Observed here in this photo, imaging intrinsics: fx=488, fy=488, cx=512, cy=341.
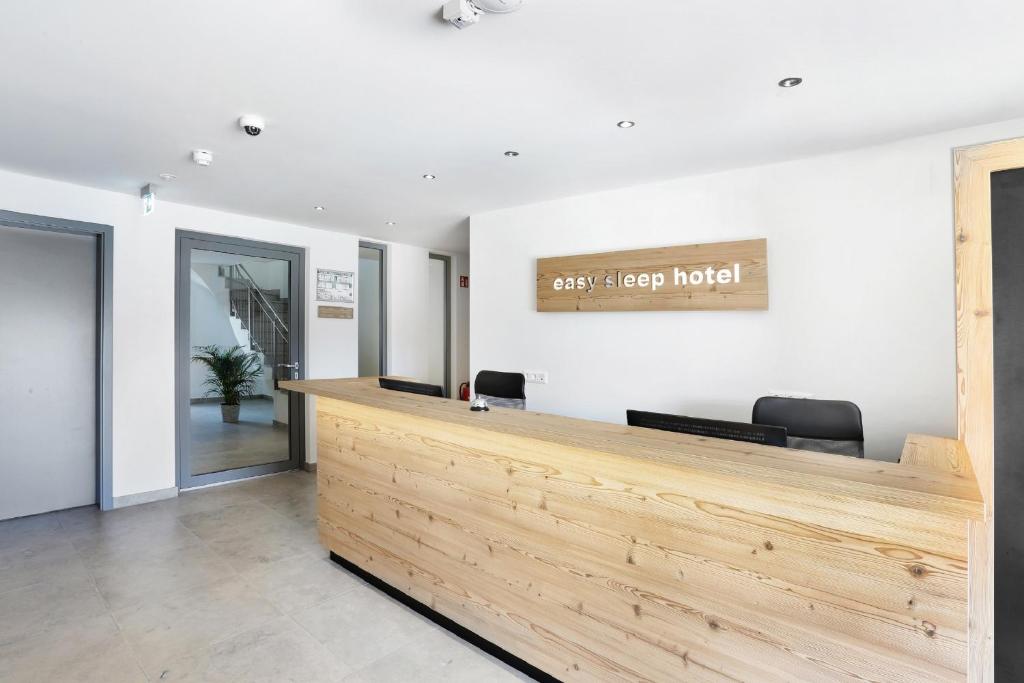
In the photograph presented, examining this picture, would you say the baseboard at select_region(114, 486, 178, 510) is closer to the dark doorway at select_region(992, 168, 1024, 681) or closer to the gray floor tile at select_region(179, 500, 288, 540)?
the gray floor tile at select_region(179, 500, 288, 540)

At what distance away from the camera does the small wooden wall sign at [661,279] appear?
330 centimetres

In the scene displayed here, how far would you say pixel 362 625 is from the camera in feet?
8.02

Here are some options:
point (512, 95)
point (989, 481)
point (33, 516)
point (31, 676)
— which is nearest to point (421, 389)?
point (512, 95)

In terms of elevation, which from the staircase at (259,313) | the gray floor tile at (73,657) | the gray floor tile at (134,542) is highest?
the staircase at (259,313)

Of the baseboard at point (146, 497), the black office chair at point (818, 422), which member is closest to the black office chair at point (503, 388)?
the black office chair at point (818, 422)

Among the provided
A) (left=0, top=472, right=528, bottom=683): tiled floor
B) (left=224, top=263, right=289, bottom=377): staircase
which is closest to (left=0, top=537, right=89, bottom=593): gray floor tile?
(left=0, top=472, right=528, bottom=683): tiled floor

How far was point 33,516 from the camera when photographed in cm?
390

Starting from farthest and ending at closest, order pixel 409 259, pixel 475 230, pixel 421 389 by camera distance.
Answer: pixel 409 259
pixel 475 230
pixel 421 389

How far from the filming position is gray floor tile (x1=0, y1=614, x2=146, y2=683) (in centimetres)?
208

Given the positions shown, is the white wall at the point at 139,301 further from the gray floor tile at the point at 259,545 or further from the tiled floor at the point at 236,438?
the gray floor tile at the point at 259,545

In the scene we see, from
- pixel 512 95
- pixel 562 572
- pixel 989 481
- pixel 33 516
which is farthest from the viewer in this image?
pixel 33 516

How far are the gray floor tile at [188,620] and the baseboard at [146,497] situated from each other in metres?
1.98

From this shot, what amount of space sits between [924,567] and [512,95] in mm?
2355

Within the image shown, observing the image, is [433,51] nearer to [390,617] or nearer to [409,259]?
[390,617]
